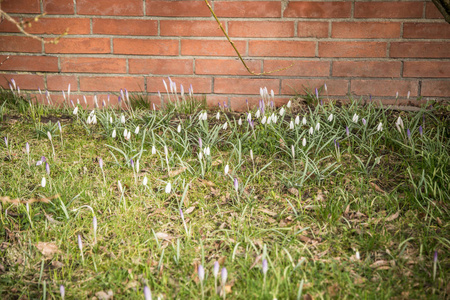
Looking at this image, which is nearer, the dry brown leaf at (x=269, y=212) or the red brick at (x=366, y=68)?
the dry brown leaf at (x=269, y=212)

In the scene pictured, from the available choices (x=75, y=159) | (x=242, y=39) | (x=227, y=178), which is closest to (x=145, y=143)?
(x=75, y=159)

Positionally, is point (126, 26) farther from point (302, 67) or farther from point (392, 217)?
point (392, 217)

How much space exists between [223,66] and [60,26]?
1317 mm

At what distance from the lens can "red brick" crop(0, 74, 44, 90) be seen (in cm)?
328

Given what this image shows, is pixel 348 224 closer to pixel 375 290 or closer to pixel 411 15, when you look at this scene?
pixel 375 290

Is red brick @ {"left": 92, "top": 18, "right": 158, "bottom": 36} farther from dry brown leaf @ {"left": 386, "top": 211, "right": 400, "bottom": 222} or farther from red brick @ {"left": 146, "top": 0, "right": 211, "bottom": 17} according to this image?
dry brown leaf @ {"left": 386, "top": 211, "right": 400, "bottom": 222}

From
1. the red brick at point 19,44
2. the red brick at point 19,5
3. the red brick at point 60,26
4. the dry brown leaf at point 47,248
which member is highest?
the red brick at point 19,5

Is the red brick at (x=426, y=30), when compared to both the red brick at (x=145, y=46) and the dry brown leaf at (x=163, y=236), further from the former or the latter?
the dry brown leaf at (x=163, y=236)

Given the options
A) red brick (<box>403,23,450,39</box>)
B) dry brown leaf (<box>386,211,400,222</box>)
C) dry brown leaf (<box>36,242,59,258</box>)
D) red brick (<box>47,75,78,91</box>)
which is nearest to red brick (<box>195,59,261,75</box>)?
red brick (<box>47,75,78,91</box>)

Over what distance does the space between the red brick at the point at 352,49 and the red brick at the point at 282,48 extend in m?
0.09

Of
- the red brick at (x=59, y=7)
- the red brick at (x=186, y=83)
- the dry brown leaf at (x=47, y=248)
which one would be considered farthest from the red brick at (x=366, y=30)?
the dry brown leaf at (x=47, y=248)

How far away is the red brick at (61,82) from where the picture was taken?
129 inches

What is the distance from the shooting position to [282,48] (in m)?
3.16

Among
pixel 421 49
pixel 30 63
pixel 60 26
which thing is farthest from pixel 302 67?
pixel 30 63
